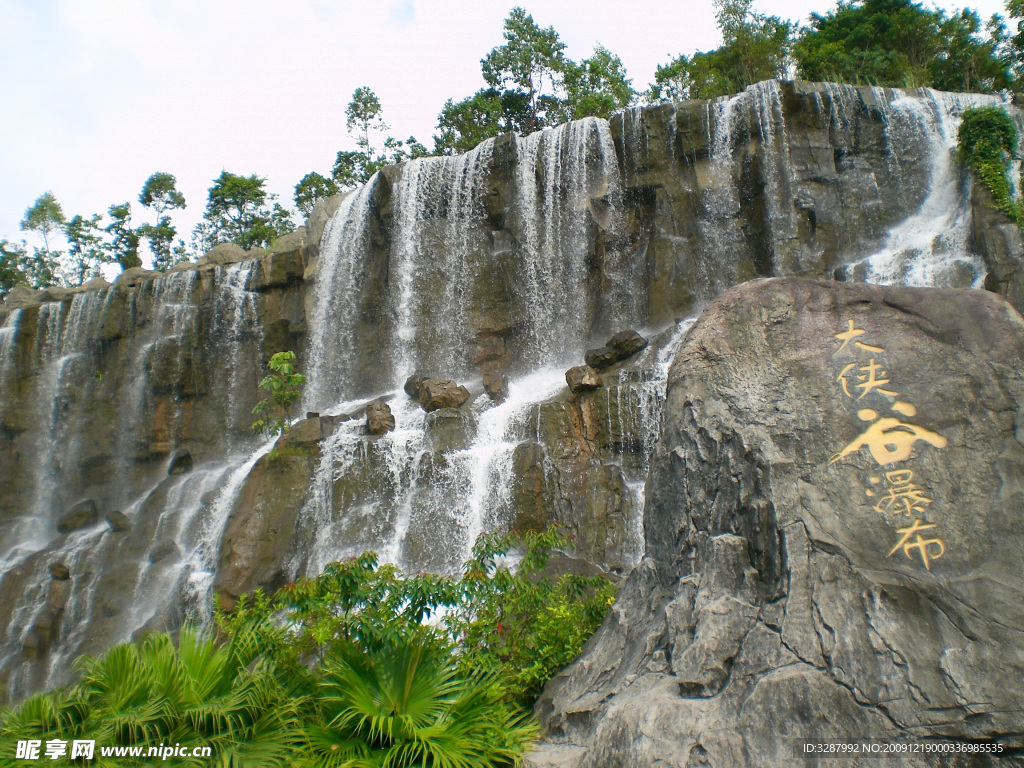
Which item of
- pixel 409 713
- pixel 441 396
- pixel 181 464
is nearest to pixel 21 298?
pixel 181 464

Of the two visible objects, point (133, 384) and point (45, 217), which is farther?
point (45, 217)

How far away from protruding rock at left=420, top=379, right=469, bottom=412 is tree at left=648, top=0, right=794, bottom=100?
52.5 feet

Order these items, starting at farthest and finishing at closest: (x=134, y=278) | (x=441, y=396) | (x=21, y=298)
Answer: (x=21, y=298)
(x=134, y=278)
(x=441, y=396)

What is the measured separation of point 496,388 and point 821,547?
387 inches

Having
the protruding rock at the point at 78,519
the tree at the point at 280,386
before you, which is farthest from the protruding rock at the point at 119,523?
the tree at the point at 280,386

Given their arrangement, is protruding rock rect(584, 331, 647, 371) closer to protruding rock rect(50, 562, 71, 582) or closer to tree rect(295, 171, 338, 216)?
protruding rock rect(50, 562, 71, 582)

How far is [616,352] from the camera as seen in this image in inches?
508

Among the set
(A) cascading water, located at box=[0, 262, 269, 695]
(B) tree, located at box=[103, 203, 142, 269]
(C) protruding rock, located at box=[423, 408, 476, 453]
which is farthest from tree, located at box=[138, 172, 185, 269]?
(C) protruding rock, located at box=[423, 408, 476, 453]

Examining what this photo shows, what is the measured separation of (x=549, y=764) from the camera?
158 inches

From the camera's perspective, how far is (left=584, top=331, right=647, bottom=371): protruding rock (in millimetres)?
12852

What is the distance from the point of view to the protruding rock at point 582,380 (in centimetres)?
1167

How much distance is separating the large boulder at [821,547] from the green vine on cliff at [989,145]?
10.5 m

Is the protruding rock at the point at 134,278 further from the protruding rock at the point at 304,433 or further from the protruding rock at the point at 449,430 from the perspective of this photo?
the protruding rock at the point at 449,430

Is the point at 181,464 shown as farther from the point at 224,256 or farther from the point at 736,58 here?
Answer: the point at 736,58
